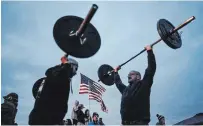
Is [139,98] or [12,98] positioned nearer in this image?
[139,98]

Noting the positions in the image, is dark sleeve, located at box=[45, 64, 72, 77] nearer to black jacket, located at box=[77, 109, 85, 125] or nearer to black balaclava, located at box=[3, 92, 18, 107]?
black balaclava, located at box=[3, 92, 18, 107]

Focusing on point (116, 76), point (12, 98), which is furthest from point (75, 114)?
point (12, 98)

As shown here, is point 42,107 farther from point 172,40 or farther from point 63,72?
point 172,40

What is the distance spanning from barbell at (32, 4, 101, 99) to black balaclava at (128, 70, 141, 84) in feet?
5.37

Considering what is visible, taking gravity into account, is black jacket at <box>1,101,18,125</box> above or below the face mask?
below

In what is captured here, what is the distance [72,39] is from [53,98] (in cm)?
106

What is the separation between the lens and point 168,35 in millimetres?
6508

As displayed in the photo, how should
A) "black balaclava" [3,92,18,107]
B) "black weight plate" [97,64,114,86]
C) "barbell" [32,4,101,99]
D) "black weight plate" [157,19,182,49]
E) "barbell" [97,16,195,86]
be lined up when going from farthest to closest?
"black weight plate" [97,64,114,86]
"black weight plate" [157,19,182,49]
"barbell" [97,16,195,86]
"black balaclava" [3,92,18,107]
"barbell" [32,4,101,99]

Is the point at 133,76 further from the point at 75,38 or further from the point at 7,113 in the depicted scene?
the point at 7,113

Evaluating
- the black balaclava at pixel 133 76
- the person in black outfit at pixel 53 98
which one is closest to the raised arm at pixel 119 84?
the black balaclava at pixel 133 76

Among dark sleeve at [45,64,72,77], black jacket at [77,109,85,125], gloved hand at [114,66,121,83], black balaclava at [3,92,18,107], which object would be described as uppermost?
gloved hand at [114,66,121,83]

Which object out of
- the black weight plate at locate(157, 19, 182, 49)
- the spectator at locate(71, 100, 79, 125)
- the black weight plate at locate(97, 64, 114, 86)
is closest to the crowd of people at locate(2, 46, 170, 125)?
the black weight plate at locate(97, 64, 114, 86)

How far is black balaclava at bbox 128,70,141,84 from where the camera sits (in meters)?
6.01

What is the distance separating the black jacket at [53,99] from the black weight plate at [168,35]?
3093mm
